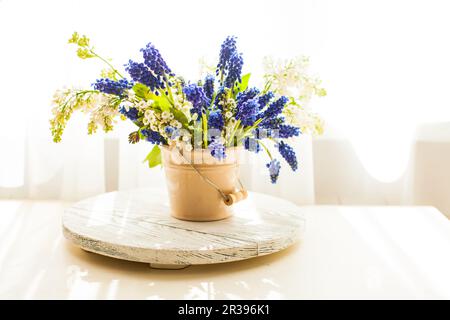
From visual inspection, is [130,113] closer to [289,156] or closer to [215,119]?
[215,119]

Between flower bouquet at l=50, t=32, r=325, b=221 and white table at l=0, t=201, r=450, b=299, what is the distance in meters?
0.17

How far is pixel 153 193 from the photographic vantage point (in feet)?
4.38

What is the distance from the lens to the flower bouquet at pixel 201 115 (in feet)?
3.23

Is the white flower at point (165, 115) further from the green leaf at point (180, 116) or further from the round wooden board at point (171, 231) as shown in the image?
the round wooden board at point (171, 231)

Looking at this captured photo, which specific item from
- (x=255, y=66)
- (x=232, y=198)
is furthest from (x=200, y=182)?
(x=255, y=66)

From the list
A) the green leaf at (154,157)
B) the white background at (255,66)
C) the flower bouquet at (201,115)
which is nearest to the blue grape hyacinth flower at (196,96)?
the flower bouquet at (201,115)

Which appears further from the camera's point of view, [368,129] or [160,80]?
[368,129]

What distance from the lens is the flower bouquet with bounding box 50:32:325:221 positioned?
984 millimetres

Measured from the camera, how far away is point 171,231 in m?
1.03

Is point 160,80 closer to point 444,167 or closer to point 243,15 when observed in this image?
point 243,15

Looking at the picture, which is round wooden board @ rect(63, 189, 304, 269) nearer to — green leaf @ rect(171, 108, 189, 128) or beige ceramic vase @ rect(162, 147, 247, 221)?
beige ceramic vase @ rect(162, 147, 247, 221)
